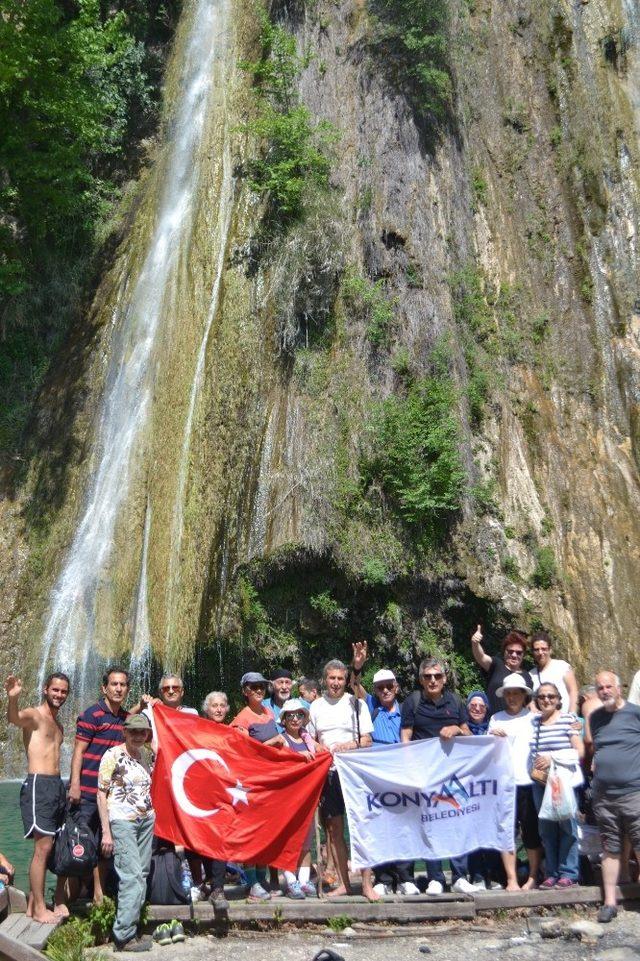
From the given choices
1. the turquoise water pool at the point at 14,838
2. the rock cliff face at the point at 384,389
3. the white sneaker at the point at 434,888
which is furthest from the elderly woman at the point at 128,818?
the rock cliff face at the point at 384,389

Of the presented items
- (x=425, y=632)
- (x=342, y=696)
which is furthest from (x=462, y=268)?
(x=342, y=696)

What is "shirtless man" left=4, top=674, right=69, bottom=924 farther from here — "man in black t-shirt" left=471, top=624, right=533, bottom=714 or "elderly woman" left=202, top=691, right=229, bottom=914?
"man in black t-shirt" left=471, top=624, right=533, bottom=714

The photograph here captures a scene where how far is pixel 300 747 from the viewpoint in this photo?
8.24 metres

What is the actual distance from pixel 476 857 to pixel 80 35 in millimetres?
17311

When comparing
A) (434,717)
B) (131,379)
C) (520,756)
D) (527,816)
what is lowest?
(527,816)

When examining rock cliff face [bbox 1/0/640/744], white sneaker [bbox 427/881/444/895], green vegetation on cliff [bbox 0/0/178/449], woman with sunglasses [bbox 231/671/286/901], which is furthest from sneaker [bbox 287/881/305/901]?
green vegetation on cliff [bbox 0/0/178/449]

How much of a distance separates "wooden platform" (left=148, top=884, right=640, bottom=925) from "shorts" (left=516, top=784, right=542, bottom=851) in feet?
1.78

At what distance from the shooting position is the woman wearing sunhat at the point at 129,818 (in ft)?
23.3

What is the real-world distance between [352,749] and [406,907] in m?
1.25

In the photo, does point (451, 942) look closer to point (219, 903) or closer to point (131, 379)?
point (219, 903)

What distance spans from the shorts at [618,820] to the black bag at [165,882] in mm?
3147

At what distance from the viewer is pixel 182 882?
7.55m

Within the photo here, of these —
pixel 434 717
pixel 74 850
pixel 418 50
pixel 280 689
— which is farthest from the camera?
pixel 418 50

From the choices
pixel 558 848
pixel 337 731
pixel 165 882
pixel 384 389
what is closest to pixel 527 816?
pixel 558 848
